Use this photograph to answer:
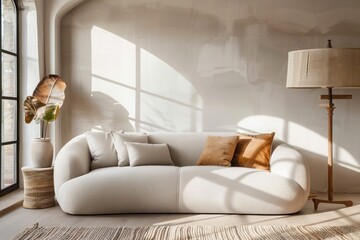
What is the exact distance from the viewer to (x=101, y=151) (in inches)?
204

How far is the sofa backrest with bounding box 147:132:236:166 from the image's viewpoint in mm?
5477

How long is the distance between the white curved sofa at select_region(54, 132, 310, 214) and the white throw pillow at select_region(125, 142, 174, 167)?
0.99 ft

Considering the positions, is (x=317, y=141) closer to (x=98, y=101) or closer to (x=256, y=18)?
(x=256, y=18)

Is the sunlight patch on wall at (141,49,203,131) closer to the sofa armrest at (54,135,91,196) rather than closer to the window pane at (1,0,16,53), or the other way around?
the sofa armrest at (54,135,91,196)

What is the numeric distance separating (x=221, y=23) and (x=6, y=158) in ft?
10.00

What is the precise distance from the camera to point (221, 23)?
582 centimetres

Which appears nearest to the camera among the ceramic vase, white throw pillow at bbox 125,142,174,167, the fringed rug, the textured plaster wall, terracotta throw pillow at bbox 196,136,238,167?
the fringed rug

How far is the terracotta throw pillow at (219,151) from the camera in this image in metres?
5.12

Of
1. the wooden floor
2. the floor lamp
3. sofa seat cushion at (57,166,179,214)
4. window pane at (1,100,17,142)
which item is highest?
the floor lamp

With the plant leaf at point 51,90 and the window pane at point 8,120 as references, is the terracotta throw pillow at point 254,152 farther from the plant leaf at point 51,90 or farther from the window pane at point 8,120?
the window pane at point 8,120

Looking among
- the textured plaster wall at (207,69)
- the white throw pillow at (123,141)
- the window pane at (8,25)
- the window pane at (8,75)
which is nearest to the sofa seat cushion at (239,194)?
the white throw pillow at (123,141)

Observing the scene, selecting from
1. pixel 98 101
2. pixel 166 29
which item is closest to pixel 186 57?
pixel 166 29

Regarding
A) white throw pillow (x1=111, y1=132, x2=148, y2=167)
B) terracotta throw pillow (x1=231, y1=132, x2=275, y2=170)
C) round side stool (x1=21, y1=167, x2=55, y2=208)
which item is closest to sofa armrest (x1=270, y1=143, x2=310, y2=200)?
terracotta throw pillow (x1=231, y1=132, x2=275, y2=170)

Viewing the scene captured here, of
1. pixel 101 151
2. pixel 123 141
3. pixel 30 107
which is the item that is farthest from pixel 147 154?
pixel 30 107
